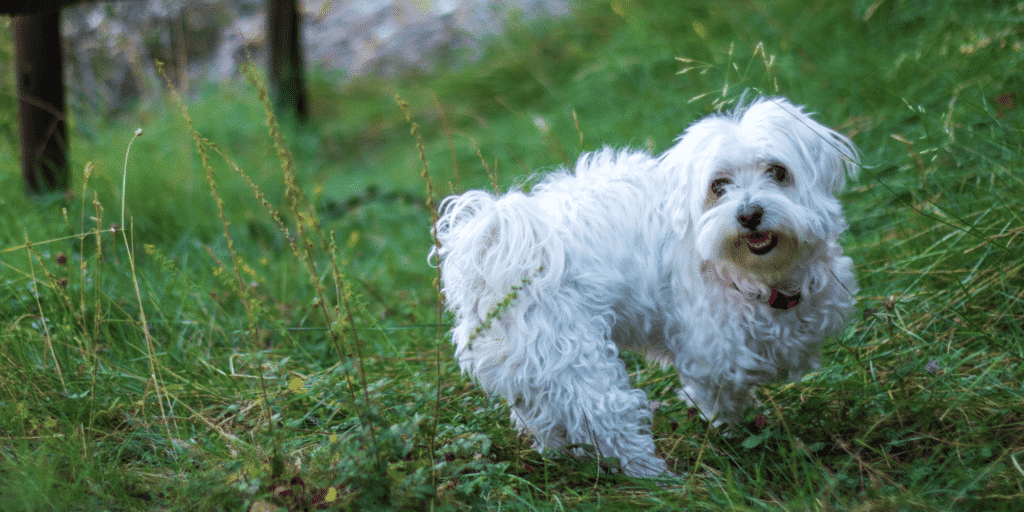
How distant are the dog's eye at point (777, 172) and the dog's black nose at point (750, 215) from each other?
0.17 meters

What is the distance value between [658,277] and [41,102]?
11.2 feet

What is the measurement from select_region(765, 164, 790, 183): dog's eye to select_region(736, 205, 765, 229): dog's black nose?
174mm

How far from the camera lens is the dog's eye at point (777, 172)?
208 cm

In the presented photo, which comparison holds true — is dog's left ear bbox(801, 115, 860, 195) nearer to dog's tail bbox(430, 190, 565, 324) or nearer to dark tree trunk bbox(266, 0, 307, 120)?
dog's tail bbox(430, 190, 565, 324)

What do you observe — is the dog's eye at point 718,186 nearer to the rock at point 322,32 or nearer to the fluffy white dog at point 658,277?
the fluffy white dog at point 658,277

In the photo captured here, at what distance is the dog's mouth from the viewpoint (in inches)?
78.4

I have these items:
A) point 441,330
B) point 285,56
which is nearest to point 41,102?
point 441,330

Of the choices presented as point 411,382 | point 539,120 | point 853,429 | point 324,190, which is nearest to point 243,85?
point 324,190

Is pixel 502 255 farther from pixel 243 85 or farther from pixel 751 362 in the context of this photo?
pixel 243 85

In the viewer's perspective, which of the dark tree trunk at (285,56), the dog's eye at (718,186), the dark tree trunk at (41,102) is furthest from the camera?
the dark tree trunk at (285,56)

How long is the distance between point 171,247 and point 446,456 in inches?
103

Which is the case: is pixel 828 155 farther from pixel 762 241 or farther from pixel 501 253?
pixel 501 253

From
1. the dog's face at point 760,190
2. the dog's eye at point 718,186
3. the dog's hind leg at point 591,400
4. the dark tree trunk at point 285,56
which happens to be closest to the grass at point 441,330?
the dog's hind leg at point 591,400

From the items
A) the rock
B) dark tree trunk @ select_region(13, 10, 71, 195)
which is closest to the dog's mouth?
dark tree trunk @ select_region(13, 10, 71, 195)
